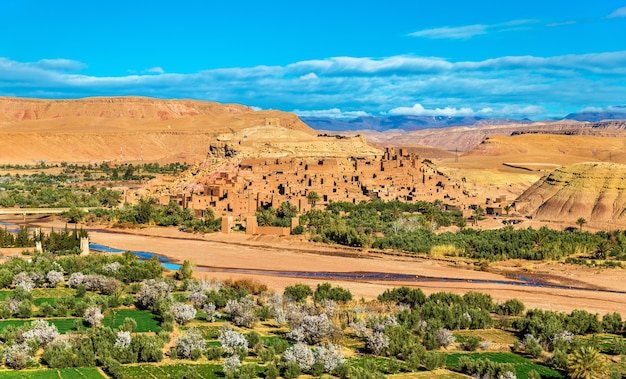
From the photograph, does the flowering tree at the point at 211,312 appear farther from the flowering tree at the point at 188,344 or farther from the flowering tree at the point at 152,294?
the flowering tree at the point at 188,344

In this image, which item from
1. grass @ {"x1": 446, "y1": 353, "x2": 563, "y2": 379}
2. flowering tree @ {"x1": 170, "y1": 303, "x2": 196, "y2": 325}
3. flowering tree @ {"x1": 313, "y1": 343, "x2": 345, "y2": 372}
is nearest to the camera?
flowering tree @ {"x1": 313, "y1": 343, "x2": 345, "y2": 372}

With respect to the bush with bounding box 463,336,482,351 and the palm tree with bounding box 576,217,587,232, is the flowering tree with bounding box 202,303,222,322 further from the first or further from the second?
the palm tree with bounding box 576,217,587,232

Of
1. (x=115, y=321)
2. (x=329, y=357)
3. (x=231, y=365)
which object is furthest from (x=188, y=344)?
(x=115, y=321)

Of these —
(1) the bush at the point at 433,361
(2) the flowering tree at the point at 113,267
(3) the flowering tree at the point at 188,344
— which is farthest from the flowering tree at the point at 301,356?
(2) the flowering tree at the point at 113,267

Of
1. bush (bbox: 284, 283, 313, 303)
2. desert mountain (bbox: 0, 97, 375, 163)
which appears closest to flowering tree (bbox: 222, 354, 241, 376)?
bush (bbox: 284, 283, 313, 303)

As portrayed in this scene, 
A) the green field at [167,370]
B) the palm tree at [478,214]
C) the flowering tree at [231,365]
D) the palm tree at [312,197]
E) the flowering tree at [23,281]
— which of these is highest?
the palm tree at [312,197]

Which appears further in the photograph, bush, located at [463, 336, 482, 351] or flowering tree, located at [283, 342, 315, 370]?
bush, located at [463, 336, 482, 351]
